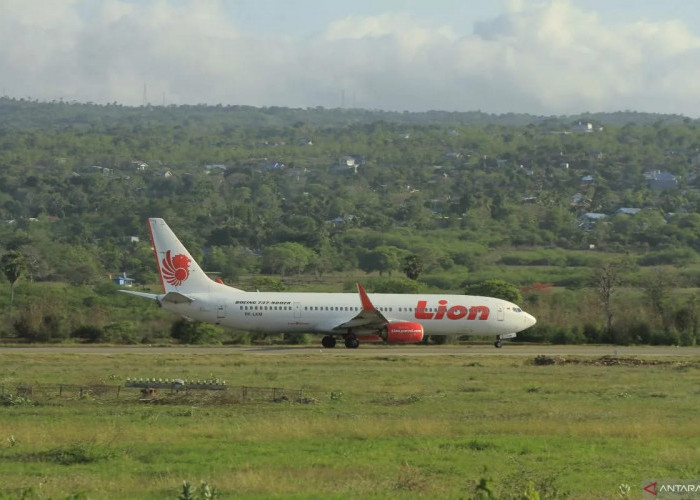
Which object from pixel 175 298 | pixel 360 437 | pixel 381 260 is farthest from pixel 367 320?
pixel 381 260

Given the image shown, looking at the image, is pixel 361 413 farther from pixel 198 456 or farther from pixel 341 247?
pixel 341 247

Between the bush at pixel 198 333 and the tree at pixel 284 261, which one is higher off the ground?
the tree at pixel 284 261

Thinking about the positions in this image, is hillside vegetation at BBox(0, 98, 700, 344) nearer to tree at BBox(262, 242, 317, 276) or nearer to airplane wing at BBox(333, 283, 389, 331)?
tree at BBox(262, 242, 317, 276)

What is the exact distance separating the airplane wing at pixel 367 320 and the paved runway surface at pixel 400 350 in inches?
45.1

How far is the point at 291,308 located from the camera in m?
55.8

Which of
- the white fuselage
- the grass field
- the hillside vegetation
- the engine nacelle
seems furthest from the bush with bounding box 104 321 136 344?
the grass field

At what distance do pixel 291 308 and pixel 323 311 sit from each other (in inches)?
60.3

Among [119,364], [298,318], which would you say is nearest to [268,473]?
[119,364]

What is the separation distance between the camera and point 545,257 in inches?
5340

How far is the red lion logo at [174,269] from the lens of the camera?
181 ft

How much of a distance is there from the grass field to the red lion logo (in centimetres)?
1396

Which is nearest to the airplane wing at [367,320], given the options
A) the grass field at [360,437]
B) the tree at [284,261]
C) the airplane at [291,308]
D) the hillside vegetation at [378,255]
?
the airplane at [291,308]

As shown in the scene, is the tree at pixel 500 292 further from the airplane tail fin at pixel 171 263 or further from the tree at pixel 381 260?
the tree at pixel 381 260

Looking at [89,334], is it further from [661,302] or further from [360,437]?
[360,437]
